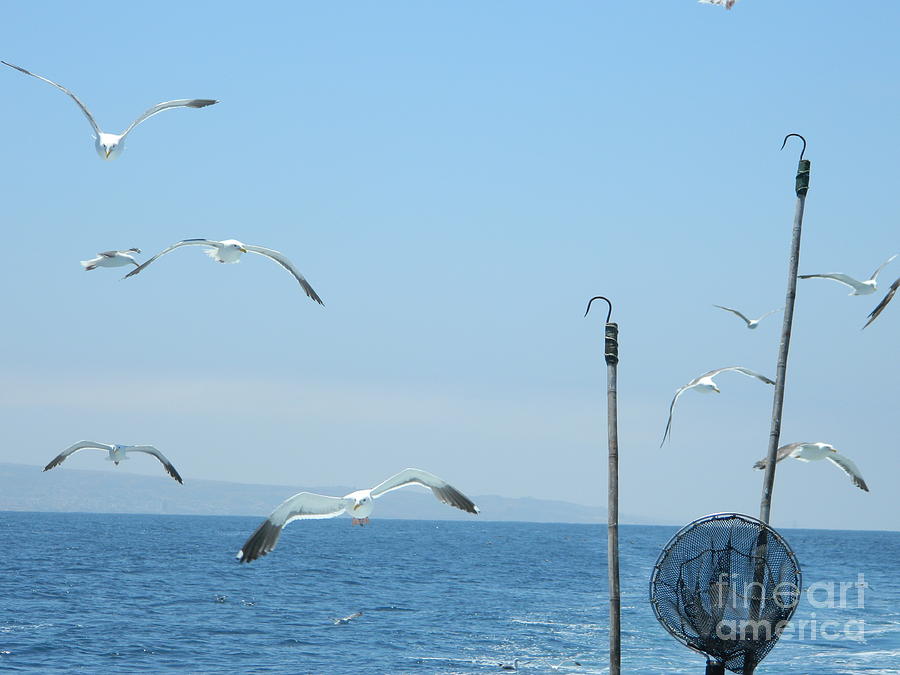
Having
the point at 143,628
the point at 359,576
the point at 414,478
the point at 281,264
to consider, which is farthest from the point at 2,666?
the point at 359,576

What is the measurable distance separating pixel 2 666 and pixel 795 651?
28.7 meters

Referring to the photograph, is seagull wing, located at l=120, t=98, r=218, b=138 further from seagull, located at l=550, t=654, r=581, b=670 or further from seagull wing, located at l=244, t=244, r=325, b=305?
seagull, located at l=550, t=654, r=581, b=670

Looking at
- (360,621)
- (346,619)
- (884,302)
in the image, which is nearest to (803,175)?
(884,302)

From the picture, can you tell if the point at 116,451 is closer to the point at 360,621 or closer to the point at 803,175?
the point at 803,175

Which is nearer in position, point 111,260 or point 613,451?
point 613,451

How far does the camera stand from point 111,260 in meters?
22.5

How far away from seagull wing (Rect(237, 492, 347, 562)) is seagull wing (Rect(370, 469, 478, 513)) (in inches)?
26.9

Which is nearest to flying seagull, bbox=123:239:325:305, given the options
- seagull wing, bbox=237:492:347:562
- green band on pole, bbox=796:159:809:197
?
seagull wing, bbox=237:492:347:562

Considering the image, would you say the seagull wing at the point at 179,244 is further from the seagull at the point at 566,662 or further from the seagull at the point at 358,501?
the seagull at the point at 566,662

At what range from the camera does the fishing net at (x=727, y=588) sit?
51.4 feet

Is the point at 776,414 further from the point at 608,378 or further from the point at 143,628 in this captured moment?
the point at 143,628

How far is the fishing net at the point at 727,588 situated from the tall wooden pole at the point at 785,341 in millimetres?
3033

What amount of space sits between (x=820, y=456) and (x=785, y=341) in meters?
3.37

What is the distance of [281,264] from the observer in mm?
21828
